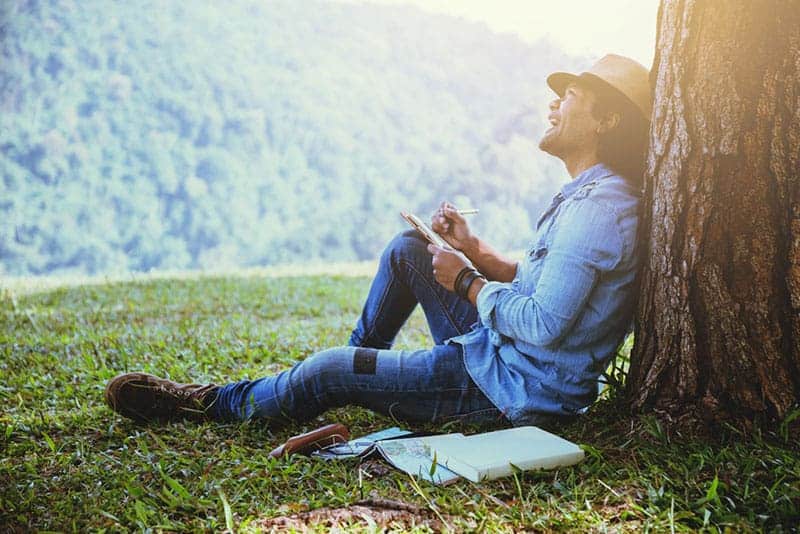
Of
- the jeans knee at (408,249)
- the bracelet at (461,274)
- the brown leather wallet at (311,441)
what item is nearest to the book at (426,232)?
the jeans knee at (408,249)

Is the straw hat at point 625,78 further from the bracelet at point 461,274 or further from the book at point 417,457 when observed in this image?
the book at point 417,457

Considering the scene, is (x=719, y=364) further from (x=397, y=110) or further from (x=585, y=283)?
(x=397, y=110)

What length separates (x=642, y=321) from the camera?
1986 millimetres

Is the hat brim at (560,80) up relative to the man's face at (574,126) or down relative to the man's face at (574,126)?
up

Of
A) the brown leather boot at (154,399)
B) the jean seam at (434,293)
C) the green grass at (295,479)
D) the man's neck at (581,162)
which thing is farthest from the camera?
the jean seam at (434,293)

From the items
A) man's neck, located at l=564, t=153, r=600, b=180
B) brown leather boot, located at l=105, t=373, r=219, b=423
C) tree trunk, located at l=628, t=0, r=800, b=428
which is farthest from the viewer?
brown leather boot, located at l=105, t=373, r=219, b=423

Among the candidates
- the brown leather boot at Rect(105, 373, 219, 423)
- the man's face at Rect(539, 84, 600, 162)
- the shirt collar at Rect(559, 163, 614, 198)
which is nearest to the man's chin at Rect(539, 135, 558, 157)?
the man's face at Rect(539, 84, 600, 162)

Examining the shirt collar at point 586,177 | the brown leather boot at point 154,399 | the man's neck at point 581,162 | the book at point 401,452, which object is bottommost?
the brown leather boot at point 154,399

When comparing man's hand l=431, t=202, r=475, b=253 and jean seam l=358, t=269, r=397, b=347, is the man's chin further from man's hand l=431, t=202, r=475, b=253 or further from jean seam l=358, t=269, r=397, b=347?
jean seam l=358, t=269, r=397, b=347

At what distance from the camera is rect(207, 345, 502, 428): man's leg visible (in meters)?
2.14

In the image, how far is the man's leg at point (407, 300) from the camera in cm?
247

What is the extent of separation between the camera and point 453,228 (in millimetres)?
2572

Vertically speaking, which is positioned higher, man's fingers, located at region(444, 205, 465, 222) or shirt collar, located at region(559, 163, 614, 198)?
shirt collar, located at region(559, 163, 614, 198)

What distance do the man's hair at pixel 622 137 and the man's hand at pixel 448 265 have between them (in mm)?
500
